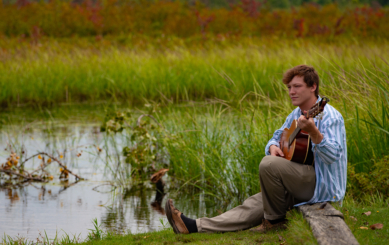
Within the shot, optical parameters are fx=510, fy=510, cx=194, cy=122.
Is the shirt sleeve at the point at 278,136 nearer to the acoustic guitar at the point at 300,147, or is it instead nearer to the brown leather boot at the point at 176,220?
the acoustic guitar at the point at 300,147

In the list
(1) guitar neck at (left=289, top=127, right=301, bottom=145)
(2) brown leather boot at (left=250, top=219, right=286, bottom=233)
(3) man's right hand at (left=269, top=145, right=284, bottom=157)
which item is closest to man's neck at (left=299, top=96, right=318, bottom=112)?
(1) guitar neck at (left=289, top=127, right=301, bottom=145)

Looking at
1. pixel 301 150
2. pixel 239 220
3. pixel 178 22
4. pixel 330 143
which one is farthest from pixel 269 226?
pixel 178 22

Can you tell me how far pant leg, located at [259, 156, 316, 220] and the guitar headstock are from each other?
406 millimetres

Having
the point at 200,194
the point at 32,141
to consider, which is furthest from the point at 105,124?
the point at 32,141

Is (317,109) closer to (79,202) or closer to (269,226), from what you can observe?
(269,226)

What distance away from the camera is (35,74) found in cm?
1132

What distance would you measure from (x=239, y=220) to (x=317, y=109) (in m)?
1.13

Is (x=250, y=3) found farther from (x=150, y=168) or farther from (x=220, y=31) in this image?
(x=150, y=168)

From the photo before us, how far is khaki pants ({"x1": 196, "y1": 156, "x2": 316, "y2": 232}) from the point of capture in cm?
356

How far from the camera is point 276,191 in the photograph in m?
3.63

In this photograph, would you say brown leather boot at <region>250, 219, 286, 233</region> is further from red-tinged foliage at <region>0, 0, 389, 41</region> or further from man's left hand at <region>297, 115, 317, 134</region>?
red-tinged foliage at <region>0, 0, 389, 41</region>

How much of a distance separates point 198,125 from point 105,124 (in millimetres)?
1193

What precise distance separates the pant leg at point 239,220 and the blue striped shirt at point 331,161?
0.48 metres

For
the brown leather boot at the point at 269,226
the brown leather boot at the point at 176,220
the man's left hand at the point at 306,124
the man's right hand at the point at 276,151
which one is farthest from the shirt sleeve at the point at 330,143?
the brown leather boot at the point at 176,220
